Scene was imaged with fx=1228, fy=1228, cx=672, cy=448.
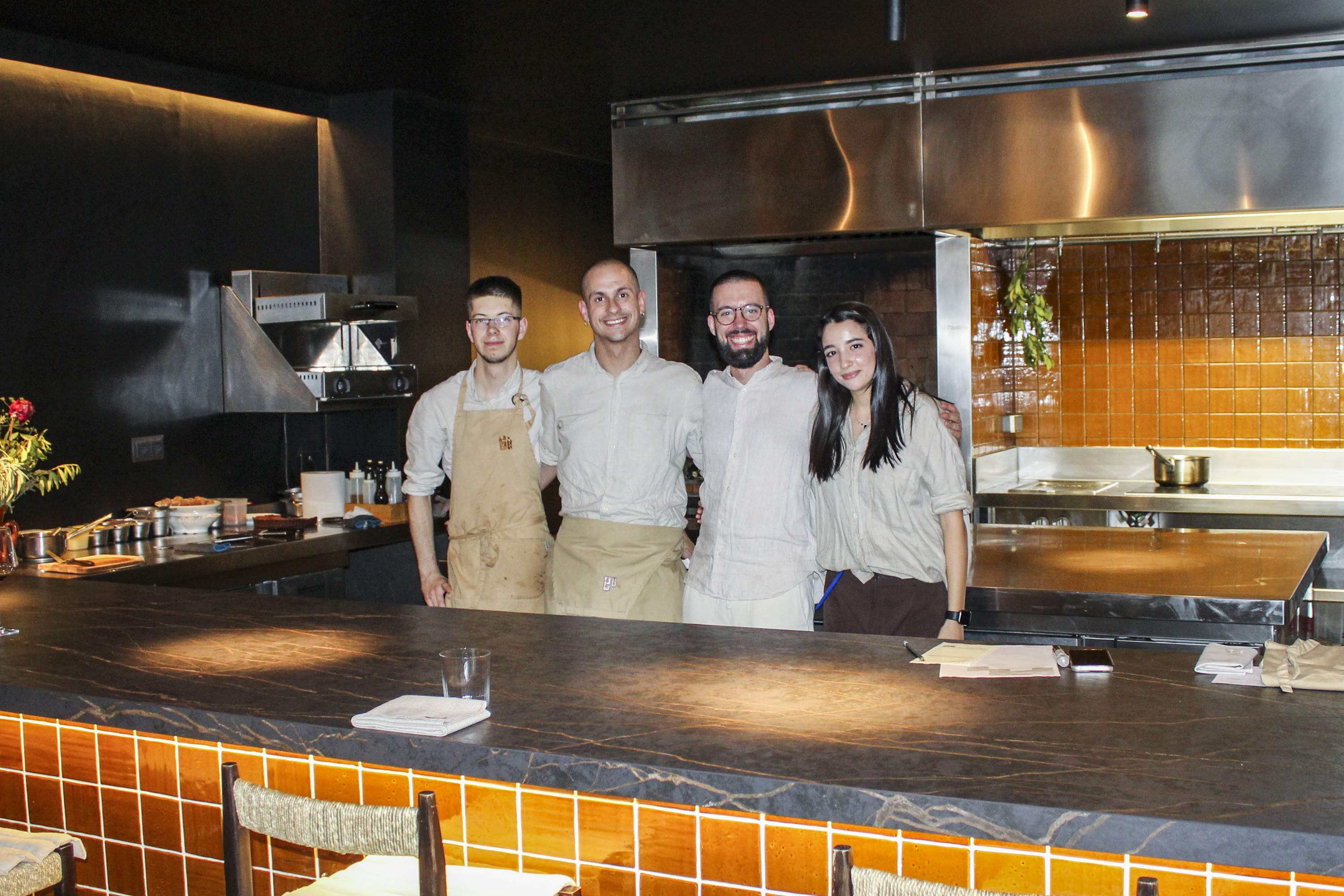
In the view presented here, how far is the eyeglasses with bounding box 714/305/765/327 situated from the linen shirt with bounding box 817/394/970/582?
387 millimetres

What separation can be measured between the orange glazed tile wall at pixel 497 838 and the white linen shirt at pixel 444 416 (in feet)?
4.35

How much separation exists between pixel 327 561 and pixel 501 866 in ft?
9.65

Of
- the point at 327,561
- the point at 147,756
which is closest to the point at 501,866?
the point at 147,756

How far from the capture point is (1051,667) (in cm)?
224

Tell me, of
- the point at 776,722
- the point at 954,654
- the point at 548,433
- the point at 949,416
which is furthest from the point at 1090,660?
the point at 548,433

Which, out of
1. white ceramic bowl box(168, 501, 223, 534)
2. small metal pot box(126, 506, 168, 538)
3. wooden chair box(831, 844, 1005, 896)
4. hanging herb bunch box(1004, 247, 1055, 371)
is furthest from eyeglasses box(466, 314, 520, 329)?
hanging herb bunch box(1004, 247, 1055, 371)

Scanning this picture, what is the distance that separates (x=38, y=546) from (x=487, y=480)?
1776 mm

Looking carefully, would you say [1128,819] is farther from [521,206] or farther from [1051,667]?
[521,206]

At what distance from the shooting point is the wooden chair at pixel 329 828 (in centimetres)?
161

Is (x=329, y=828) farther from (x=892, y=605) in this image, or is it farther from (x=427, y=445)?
(x=427, y=445)

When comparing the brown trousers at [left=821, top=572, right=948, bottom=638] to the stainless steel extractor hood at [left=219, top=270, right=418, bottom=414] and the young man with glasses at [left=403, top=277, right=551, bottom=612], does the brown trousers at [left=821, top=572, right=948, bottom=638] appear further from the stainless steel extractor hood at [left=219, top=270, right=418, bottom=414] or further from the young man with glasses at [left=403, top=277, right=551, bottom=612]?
the stainless steel extractor hood at [left=219, top=270, right=418, bottom=414]

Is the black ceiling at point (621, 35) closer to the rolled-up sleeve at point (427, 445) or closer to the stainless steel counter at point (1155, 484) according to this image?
the rolled-up sleeve at point (427, 445)

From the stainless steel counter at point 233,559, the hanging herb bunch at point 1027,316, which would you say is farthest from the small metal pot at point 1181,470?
the stainless steel counter at point 233,559

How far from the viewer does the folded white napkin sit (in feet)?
7.16
